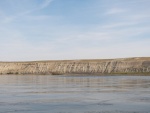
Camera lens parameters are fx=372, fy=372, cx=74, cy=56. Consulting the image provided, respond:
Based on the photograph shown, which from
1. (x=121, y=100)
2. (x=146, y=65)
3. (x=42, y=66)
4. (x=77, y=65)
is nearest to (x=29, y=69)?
(x=42, y=66)

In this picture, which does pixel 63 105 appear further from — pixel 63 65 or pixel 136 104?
pixel 63 65

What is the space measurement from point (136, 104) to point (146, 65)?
320 feet

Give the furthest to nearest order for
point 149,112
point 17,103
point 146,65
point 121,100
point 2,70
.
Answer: point 2,70 < point 146,65 < point 121,100 < point 17,103 < point 149,112

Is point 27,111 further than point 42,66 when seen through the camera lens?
No

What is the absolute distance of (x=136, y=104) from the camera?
22.9 metres

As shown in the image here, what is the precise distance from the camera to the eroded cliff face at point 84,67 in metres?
119

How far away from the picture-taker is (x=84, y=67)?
127 meters

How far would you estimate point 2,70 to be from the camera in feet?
455

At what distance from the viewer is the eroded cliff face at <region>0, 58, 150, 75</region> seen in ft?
392

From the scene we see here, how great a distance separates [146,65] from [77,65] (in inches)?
952

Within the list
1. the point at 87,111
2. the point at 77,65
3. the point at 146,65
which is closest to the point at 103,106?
the point at 87,111

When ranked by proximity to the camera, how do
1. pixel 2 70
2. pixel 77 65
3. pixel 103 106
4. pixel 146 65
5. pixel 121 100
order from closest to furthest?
pixel 103 106, pixel 121 100, pixel 146 65, pixel 77 65, pixel 2 70

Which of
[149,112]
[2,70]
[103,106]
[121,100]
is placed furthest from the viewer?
[2,70]

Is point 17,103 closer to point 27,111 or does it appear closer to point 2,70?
point 27,111
